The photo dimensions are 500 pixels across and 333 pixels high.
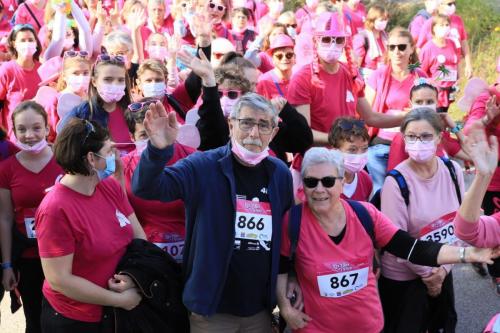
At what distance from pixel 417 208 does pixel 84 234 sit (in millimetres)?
2091

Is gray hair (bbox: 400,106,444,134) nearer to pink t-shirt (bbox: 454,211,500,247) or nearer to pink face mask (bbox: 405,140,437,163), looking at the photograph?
pink face mask (bbox: 405,140,437,163)

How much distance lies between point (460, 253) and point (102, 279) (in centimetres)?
191

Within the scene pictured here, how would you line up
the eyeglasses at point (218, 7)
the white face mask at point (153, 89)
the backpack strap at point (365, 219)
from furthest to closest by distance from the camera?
the eyeglasses at point (218, 7) → the white face mask at point (153, 89) → the backpack strap at point (365, 219)

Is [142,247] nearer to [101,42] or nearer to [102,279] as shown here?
[102,279]

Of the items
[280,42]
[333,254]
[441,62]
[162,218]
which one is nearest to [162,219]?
[162,218]

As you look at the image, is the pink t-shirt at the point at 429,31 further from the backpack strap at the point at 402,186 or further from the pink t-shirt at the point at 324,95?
the backpack strap at the point at 402,186

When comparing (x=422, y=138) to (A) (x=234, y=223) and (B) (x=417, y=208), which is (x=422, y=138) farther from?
(A) (x=234, y=223)

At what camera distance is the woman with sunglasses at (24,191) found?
3906 mm

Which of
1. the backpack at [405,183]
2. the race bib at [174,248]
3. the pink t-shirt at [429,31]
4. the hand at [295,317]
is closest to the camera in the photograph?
the hand at [295,317]

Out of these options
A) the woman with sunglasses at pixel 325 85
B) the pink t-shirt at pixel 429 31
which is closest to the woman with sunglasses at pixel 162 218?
the woman with sunglasses at pixel 325 85

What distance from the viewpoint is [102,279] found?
3.18m

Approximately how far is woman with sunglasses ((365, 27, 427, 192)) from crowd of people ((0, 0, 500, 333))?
0.02 metres

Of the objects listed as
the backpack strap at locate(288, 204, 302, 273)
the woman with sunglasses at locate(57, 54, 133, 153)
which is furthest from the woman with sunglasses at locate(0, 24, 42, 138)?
the backpack strap at locate(288, 204, 302, 273)

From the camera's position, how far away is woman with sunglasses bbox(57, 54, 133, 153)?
14.1 ft
